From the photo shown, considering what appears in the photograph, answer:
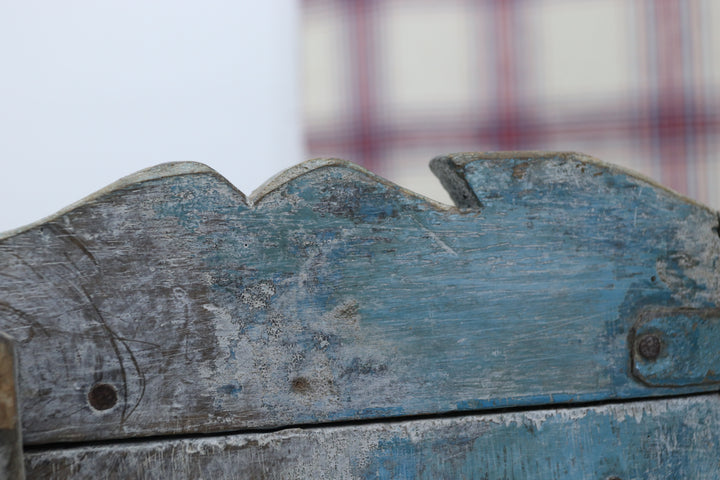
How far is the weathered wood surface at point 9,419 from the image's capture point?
0.41 metres

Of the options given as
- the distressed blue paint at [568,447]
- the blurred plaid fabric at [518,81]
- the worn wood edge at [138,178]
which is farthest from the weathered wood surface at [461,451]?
the blurred plaid fabric at [518,81]

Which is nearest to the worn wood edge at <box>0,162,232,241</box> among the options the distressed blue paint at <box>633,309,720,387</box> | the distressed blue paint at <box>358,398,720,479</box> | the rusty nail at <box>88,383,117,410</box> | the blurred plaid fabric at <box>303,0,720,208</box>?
the rusty nail at <box>88,383,117,410</box>

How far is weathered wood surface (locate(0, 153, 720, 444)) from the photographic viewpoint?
Answer: 460 millimetres

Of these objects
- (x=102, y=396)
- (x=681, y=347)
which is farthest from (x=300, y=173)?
(x=681, y=347)

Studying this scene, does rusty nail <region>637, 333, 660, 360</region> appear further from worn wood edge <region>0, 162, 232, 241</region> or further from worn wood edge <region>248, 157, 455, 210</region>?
worn wood edge <region>0, 162, 232, 241</region>

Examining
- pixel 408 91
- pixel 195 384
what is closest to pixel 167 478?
pixel 195 384

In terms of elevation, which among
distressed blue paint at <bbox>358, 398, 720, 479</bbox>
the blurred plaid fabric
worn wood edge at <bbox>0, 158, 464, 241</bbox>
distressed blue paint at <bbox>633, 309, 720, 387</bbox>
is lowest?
distressed blue paint at <bbox>358, 398, 720, 479</bbox>

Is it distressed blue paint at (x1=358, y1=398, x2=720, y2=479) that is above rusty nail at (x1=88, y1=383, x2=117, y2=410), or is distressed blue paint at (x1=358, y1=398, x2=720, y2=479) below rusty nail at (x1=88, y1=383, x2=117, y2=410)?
below

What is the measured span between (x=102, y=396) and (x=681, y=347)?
0.42 meters

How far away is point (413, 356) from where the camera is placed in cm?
50

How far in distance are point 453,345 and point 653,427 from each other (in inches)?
6.6

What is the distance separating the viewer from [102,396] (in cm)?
46

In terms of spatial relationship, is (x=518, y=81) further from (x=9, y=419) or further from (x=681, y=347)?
(x=9, y=419)

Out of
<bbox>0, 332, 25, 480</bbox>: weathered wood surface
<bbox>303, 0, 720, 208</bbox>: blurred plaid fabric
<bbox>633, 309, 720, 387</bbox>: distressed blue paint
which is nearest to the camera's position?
<bbox>0, 332, 25, 480</bbox>: weathered wood surface
